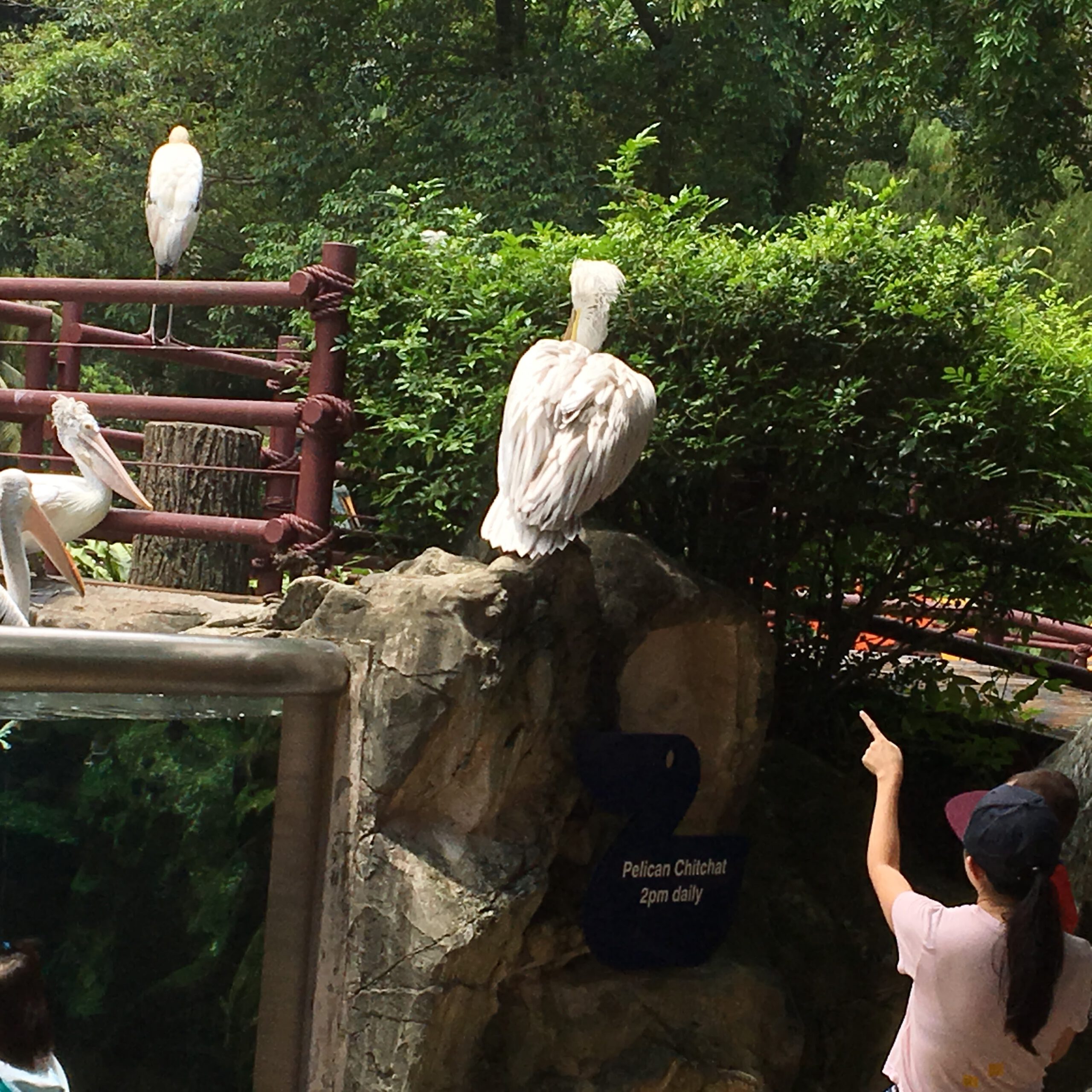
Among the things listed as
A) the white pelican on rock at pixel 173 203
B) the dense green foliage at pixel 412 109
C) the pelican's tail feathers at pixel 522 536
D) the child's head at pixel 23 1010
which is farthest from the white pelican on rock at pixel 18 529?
the dense green foliage at pixel 412 109

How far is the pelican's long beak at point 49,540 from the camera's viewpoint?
13.7 feet

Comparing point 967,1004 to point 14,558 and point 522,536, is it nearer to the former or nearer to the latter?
point 522,536

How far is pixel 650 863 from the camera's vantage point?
360 cm

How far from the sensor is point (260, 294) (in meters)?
5.02

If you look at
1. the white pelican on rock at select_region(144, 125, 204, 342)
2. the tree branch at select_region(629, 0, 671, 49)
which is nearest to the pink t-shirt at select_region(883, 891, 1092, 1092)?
the white pelican on rock at select_region(144, 125, 204, 342)

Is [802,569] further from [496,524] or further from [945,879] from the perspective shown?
[496,524]

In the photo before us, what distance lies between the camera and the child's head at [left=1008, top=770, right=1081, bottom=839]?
308cm

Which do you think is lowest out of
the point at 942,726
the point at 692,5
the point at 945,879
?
the point at 945,879

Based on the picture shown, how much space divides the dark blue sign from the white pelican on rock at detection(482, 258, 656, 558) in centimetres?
57

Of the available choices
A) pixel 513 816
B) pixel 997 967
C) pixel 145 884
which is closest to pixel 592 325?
pixel 513 816

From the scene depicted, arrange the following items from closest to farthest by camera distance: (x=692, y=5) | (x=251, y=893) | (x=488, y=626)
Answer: (x=251, y=893)
(x=488, y=626)
(x=692, y=5)

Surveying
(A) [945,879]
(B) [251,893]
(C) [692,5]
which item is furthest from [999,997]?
(C) [692,5]

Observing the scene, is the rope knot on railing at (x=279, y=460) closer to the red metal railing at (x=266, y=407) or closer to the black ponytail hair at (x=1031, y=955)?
the red metal railing at (x=266, y=407)

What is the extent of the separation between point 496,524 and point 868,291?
58.9 inches
